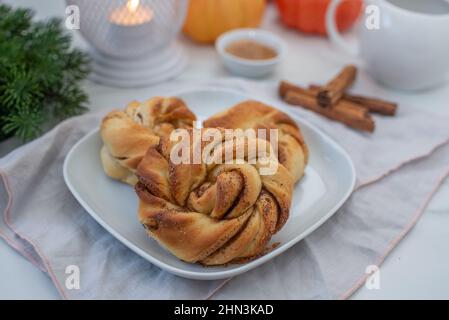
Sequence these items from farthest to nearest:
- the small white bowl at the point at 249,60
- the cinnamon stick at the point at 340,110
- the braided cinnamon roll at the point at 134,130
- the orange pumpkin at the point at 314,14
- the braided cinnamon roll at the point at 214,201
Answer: the orange pumpkin at the point at 314,14 → the small white bowl at the point at 249,60 → the cinnamon stick at the point at 340,110 → the braided cinnamon roll at the point at 134,130 → the braided cinnamon roll at the point at 214,201

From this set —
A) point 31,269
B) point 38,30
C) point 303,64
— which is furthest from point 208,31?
point 31,269

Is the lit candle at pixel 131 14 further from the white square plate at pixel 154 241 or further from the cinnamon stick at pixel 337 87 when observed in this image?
the cinnamon stick at pixel 337 87

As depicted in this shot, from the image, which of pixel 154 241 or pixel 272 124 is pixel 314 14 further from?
pixel 154 241

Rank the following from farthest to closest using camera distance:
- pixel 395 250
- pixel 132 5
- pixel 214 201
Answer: pixel 132 5
pixel 395 250
pixel 214 201

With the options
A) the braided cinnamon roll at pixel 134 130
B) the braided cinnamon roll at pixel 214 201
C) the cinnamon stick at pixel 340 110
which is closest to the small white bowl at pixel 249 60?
the cinnamon stick at pixel 340 110

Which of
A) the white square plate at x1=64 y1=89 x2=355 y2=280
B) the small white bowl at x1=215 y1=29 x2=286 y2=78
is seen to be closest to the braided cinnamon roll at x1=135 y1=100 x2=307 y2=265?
the white square plate at x1=64 y1=89 x2=355 y2=280

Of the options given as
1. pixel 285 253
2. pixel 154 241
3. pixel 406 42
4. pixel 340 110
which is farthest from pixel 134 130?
pixel 406 42

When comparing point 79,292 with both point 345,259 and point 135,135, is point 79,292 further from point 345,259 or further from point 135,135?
point 345,259
